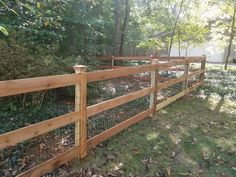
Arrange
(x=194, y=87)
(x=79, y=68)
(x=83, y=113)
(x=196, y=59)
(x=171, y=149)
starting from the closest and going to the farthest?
(x=79, y=68) < (x=83, y=113) < (x=171, y=149) < (x=196, y=59) < (x=194, y=87)

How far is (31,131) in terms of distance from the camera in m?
2.86

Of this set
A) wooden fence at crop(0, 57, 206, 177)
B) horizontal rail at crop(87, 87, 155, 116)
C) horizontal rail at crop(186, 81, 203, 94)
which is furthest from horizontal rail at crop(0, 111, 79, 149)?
horizontal rail at crop(186, 81, 203, 94)

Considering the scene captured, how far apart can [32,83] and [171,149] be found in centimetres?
243

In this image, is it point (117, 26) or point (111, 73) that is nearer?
point (111, 73)

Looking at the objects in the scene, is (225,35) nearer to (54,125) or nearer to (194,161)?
(194,161)

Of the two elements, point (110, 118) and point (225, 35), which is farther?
point (225, 35)

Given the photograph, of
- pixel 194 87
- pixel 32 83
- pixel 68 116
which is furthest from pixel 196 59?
pixel 32 83

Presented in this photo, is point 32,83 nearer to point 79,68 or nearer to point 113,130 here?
point 79,68

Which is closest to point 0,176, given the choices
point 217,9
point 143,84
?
point 143,84

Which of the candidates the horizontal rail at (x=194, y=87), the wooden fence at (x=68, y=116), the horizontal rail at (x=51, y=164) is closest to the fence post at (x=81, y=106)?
the wooden fence at (x=68, y=116)

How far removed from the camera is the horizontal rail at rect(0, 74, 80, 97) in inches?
101

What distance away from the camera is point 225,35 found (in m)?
18.6

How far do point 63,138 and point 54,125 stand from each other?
1.23 metres

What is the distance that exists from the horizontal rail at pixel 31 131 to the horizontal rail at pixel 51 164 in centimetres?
40
